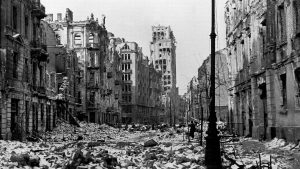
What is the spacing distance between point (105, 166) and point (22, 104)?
62.2 feet

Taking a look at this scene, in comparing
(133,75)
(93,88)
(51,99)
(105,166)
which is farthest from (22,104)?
(133,75)

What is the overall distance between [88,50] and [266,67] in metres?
49.5

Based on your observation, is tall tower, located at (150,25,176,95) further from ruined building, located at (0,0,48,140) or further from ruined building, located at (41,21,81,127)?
ruined building, located at (0,0,48,140)

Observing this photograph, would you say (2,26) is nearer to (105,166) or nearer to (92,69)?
(105,166)

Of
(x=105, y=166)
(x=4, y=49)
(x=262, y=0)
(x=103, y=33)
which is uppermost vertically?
(x=103, y=33)

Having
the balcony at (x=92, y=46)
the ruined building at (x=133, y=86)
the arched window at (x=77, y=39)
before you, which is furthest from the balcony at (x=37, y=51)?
the ruined building at (x=133, y=86)

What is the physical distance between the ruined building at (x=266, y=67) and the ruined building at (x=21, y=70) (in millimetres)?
16487

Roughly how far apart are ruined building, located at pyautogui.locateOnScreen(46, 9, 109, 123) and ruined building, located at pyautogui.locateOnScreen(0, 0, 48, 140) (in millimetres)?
26925

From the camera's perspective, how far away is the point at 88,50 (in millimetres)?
69062

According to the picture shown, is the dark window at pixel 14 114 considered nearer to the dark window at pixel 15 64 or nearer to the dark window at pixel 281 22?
the dark window at pixel 15 64

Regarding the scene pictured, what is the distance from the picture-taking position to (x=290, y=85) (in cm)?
1966

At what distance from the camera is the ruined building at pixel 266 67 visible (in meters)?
19.3

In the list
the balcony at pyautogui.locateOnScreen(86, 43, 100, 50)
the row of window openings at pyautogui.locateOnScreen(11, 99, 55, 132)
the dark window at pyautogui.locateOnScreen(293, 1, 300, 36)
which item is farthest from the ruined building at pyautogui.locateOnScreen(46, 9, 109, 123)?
the dark window at pyautogui.locateOnScreen(293, 1, 300, 36)

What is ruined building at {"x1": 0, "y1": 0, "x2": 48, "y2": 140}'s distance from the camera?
27750 mm
